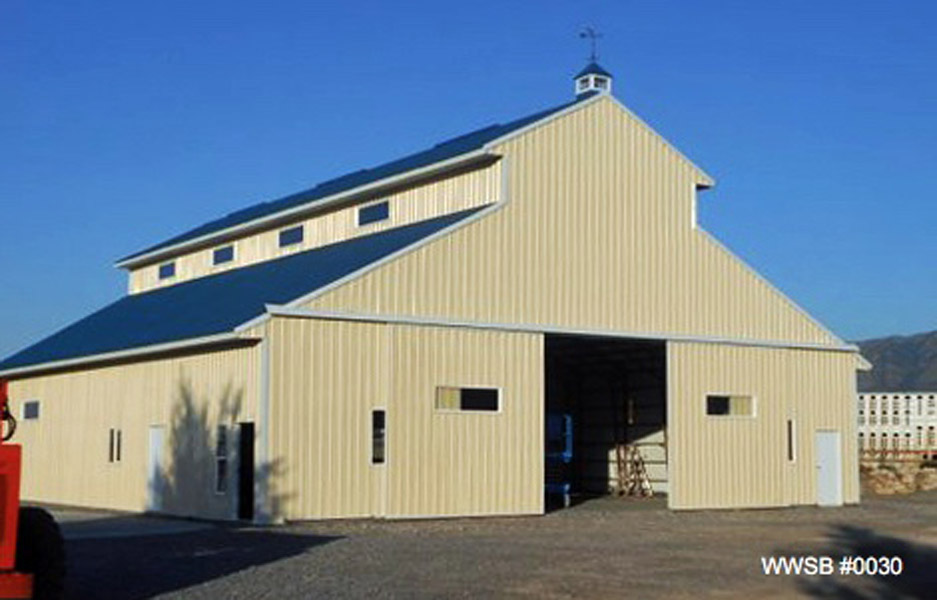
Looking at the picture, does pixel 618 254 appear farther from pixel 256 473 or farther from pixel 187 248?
pixel 187 248

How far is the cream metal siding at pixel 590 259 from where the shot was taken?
31359mm

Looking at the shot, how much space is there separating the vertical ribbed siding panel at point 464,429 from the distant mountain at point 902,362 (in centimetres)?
13524

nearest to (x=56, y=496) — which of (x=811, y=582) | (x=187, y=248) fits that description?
(x=187, y=248)

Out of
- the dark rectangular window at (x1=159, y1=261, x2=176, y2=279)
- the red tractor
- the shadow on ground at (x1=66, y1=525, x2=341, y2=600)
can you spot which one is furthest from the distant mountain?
the red tractor

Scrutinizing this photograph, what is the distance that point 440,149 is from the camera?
38.6m

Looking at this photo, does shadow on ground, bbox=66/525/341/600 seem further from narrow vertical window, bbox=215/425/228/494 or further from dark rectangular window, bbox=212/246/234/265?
dark rectangular window, bbox=212/246/234/265

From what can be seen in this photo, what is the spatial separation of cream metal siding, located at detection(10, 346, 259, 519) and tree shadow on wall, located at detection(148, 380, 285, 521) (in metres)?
0.02

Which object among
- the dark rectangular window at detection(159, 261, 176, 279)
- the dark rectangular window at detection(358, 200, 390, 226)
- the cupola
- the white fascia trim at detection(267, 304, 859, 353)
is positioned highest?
the cupola

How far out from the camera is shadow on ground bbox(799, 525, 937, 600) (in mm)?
17422

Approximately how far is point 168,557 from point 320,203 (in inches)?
713

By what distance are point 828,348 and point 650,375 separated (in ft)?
18.8

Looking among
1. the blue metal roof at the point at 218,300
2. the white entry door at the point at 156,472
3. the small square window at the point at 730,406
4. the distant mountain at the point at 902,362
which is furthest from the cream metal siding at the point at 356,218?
the distant mountain at the point at 902,362

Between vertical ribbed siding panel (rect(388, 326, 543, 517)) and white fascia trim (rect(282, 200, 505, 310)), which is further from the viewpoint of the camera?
vertical ribbed siding panel (rect(388, 326, 543, 517))

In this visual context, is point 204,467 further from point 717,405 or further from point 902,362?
point 902,362
